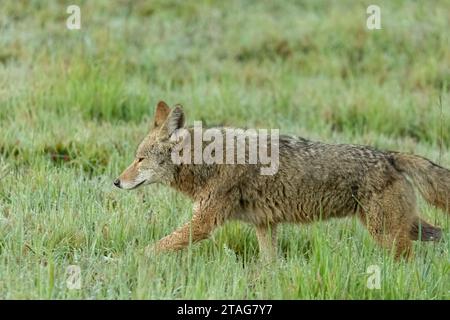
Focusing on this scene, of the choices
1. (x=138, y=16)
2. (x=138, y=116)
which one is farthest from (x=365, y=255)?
(x=138, y=16)

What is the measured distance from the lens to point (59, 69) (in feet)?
35.5

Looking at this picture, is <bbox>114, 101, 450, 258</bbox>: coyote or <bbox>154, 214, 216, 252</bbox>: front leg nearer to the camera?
<bbox>154, 214, 216, 252</bbox>: front leg

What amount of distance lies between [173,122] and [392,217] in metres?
1.78

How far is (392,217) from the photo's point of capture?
6.35 meters

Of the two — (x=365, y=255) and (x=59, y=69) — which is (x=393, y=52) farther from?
(x=365, y=255)

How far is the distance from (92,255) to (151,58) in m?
7.13

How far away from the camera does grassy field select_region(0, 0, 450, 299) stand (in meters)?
5.71

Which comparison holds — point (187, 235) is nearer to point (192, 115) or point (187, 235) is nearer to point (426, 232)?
point (426, 232)

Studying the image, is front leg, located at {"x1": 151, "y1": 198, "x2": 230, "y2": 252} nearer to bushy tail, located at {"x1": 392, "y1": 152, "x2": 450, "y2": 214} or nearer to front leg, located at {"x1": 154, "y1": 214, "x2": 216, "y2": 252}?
front leg, located at {"x1": 154, "y1": 214, "x2": 216, "y2": 252}

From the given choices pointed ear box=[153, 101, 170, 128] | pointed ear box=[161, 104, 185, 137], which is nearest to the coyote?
pointed ear box=[161, 104, 185, 137]

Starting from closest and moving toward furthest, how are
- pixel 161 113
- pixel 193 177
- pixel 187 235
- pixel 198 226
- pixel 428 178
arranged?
pixel 187 235
pixel 198 226
pixel 428 178
pixel 193 177
pixel 161 113

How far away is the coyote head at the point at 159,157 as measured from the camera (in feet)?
22.2

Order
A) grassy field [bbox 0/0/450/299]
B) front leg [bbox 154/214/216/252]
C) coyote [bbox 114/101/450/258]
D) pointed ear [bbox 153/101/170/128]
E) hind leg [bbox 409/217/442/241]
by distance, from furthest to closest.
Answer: pointed ear [bbox 153/101/170/128] < hind leg [bbox 409/217/442/241] < coyote [bbox 114/101/450/258] < front leg [bbox 154/214/216/252] < grassy field [bbox 0/0/450/299]

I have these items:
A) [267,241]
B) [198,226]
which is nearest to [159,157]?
[198,226]
